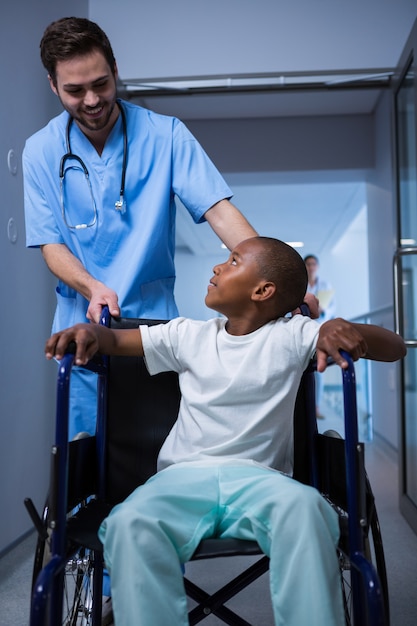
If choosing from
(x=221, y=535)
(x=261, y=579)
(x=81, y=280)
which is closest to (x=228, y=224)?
(x=81, y=280)

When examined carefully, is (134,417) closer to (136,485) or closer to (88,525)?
(136,485)

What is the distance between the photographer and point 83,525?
3.61 feet

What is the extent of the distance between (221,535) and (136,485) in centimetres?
34

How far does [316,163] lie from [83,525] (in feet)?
12.9

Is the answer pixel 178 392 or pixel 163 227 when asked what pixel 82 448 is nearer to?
pixel 178 392

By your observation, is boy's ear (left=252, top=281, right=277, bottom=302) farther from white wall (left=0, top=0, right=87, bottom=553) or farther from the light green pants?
white wall (left=0, top=0, right=87, bottom=553)

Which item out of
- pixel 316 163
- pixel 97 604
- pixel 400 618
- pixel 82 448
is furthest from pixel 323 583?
pixel 316 163

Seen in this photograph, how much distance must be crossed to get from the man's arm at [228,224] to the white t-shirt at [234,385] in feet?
0.87

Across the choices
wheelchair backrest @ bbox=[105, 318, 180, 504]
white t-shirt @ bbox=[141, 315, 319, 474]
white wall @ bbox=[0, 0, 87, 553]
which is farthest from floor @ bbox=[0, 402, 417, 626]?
white t-shirt @ bbox=[141, 315, 319, 474]

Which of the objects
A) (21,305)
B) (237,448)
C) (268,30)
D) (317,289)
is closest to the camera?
(237,448)

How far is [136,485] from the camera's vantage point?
4.40ft

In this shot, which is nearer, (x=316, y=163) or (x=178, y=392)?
(x=178, y=392)

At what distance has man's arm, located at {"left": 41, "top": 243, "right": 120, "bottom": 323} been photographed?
1340 millimetres

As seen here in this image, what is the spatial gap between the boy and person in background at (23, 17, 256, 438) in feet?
0.83
